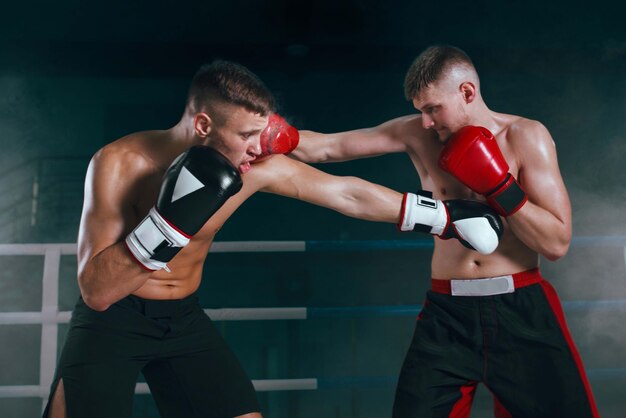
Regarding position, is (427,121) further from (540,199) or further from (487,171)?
(540,199)

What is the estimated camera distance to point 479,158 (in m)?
1.66

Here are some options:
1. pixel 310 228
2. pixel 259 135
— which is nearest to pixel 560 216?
pixel 259 135


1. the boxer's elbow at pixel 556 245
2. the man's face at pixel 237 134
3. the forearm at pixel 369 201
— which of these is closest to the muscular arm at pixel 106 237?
the man's face at pixel 237 134

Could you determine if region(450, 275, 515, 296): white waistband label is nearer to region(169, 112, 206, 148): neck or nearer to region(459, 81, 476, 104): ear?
region(459, 81, 476, 104): ear

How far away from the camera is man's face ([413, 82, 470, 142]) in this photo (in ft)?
5.90

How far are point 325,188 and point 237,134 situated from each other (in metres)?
0.34

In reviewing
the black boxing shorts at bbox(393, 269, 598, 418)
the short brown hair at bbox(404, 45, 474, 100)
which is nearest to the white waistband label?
the black boxing shorts at bbox(393, 269, 598, 418)

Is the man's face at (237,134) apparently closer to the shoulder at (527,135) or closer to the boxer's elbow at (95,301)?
the boxer's elbow at (95,301)

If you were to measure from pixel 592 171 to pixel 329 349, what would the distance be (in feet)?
20.0

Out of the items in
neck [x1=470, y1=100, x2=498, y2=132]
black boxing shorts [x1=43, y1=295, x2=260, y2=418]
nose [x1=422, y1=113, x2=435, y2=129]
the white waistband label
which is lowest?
black boxing shorts [x1=43, y1=295, x2=260, y2=418]

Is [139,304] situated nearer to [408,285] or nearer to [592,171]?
[592,171]

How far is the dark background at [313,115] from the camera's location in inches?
213

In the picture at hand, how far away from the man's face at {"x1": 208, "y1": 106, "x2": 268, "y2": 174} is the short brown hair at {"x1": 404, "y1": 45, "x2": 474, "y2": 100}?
0.48 m

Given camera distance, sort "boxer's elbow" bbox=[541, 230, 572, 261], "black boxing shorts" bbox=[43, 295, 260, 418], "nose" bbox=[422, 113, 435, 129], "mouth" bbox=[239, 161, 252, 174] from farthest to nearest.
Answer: "nose" bbox=[422, 113, 435, 129], "boxer's elbow" bbox=[541, 230, 572, 261], "mouth" bbox=[239, 161, 252, 174], "black boxing shorts" bbox=[43, 295, 260, 418]
